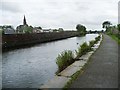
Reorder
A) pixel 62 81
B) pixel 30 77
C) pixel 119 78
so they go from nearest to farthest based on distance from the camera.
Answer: pixel 62 81 < pixel 119 78 < pixel 30 77

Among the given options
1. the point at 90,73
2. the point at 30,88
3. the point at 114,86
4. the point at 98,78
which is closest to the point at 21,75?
the point at 30,88

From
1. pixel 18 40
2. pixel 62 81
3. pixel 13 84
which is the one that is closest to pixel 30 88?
pixel 13 84

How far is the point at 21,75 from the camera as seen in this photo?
11.9 metres

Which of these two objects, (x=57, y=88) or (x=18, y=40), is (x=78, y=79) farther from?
(x=18, y=40)

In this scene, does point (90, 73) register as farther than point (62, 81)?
Yes

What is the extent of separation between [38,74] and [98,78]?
4681 mm

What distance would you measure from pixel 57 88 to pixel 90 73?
261 cm

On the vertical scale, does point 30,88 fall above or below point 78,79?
below

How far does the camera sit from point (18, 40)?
38.4m

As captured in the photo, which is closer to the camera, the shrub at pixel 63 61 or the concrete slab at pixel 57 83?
the concrete slab at pixel 57 83

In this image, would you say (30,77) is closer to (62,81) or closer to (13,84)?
(13,84)

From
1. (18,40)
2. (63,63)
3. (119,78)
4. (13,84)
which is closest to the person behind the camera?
(119,78)

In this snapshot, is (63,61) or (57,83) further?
(63,61)

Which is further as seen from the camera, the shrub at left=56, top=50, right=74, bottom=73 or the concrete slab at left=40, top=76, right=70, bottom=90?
the shrub at left=56, top=50, right=74, bottom=73
